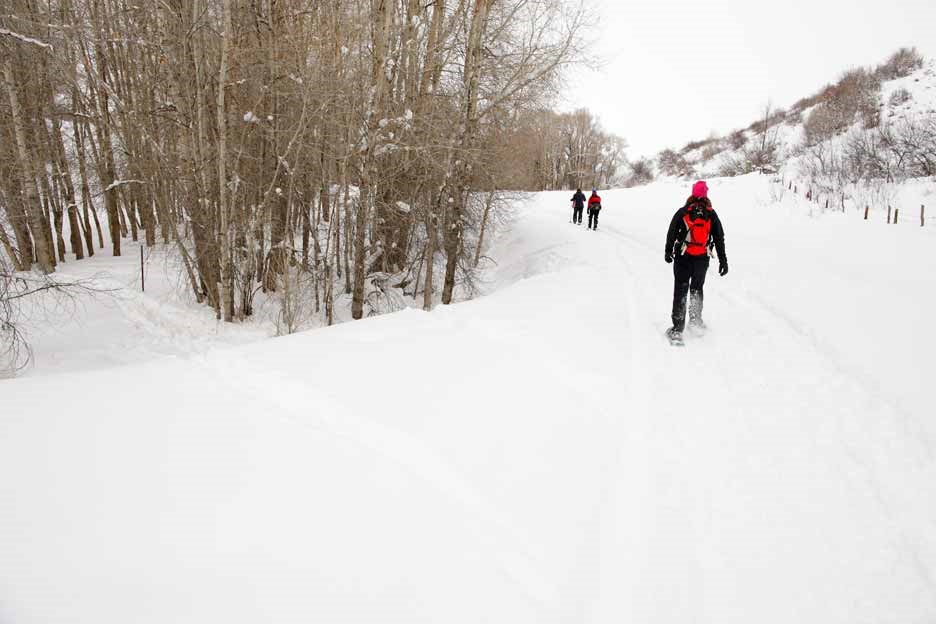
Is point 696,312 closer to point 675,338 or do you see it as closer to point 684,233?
point 675,338

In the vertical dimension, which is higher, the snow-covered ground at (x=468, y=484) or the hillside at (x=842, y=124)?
the hillside at (x=842, y=124)

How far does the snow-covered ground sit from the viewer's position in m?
2.14

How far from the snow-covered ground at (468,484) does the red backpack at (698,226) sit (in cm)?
152

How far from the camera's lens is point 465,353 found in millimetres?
4820

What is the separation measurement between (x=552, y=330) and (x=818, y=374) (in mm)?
2946

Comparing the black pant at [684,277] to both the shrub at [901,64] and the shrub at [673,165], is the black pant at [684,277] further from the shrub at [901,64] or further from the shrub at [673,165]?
the shrub at [673,165]

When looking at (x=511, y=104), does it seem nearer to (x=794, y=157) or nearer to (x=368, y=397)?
(x=368, y=397)

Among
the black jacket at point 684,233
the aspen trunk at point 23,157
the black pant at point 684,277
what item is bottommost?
the black pant at point 684,277

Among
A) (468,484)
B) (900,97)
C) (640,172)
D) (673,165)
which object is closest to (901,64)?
(900,97)

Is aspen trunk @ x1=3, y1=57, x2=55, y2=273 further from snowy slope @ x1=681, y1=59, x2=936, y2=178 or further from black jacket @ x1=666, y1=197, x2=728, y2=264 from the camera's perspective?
snowy slope @ x1=681, y1=59, x2=936, y2=178

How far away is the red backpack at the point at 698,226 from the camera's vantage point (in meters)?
5.98

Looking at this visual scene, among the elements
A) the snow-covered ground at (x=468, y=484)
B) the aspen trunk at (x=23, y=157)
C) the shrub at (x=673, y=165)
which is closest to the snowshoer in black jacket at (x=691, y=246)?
the snow-covered ground at (x=468, y=484)

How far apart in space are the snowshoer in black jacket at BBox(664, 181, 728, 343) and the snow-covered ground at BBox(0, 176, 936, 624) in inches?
38.9

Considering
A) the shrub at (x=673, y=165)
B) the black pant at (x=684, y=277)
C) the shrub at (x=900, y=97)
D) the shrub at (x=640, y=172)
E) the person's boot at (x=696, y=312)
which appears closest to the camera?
the black pant at (x=684, y=277)
